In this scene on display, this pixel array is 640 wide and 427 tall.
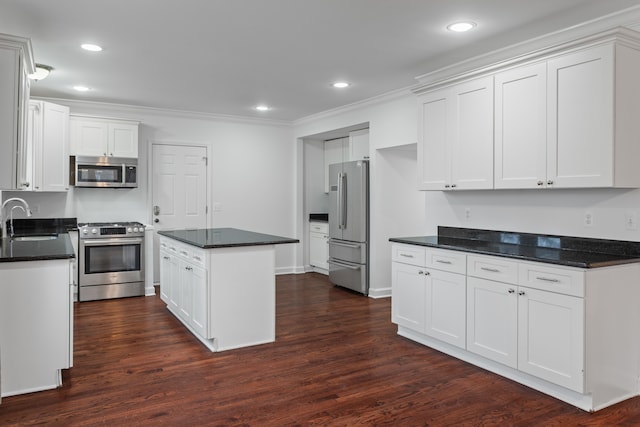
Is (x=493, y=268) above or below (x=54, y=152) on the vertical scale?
below

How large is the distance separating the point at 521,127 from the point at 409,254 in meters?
1.38

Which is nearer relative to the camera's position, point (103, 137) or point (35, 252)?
point (35, 252)

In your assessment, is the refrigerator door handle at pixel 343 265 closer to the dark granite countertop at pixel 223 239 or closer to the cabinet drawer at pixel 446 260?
the dark granite countertop at pixel 223 239

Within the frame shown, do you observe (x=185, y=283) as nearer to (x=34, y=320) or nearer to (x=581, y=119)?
(x=34, y=320)

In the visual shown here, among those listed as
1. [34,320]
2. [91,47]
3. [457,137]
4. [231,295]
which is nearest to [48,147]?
[91,47]

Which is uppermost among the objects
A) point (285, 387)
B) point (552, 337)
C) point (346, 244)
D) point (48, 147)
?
point (48, 147)

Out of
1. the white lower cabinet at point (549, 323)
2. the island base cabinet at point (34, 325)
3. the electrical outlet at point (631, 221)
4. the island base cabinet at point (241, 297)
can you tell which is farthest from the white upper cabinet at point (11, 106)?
the electrical outlet at point (631, 221)

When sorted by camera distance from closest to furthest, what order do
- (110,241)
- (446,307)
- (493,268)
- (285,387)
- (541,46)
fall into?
(285,387), (493,268), (541,46), (446,307), (110,241)

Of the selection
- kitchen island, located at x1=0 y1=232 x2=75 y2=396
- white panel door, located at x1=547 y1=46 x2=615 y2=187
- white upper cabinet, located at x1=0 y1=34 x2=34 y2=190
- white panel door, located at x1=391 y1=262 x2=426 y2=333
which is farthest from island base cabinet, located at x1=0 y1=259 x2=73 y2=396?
white panel door, located at x1=547 y1=46 x2=615 y2=187

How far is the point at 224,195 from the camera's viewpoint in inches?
285

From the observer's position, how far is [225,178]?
7.24 metres

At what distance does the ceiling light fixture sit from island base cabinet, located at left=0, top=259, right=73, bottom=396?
237cm

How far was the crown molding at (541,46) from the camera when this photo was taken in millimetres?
3053

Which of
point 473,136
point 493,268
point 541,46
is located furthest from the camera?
point 473,136
